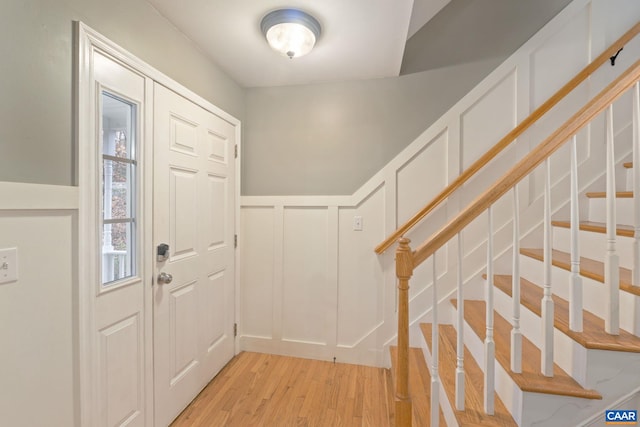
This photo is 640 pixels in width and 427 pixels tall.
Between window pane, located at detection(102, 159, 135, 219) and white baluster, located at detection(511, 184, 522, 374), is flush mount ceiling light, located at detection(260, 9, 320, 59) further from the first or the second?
white baluster, located at detection(511, 184, 522, 374)

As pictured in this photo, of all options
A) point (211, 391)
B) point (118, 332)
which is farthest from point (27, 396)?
point (211, 391)

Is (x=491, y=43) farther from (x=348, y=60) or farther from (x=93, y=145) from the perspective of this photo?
(x=93, y=145)

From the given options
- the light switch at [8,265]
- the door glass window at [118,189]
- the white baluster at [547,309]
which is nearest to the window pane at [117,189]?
the door glass window at [118,189]

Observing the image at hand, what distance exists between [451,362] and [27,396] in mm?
1924

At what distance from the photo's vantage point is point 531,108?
2.05m

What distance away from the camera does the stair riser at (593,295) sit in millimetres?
1155

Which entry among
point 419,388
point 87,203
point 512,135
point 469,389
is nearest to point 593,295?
point 469,389

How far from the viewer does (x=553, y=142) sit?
1.16 metres

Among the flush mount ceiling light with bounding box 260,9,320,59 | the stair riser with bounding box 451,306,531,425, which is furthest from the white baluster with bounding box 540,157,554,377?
the flush mount ceiling light with bounding box 260,9,320,59

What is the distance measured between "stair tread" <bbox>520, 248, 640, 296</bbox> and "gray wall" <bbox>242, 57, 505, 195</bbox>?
122 cm

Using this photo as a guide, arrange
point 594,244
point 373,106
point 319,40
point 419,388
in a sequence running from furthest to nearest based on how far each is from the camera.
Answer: point 373,106
point 319,40
point 419,388
point 594,244

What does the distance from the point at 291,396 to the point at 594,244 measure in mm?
2086

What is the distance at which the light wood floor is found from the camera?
1.75 metres

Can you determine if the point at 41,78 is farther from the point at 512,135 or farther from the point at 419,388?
the point at 512,135
